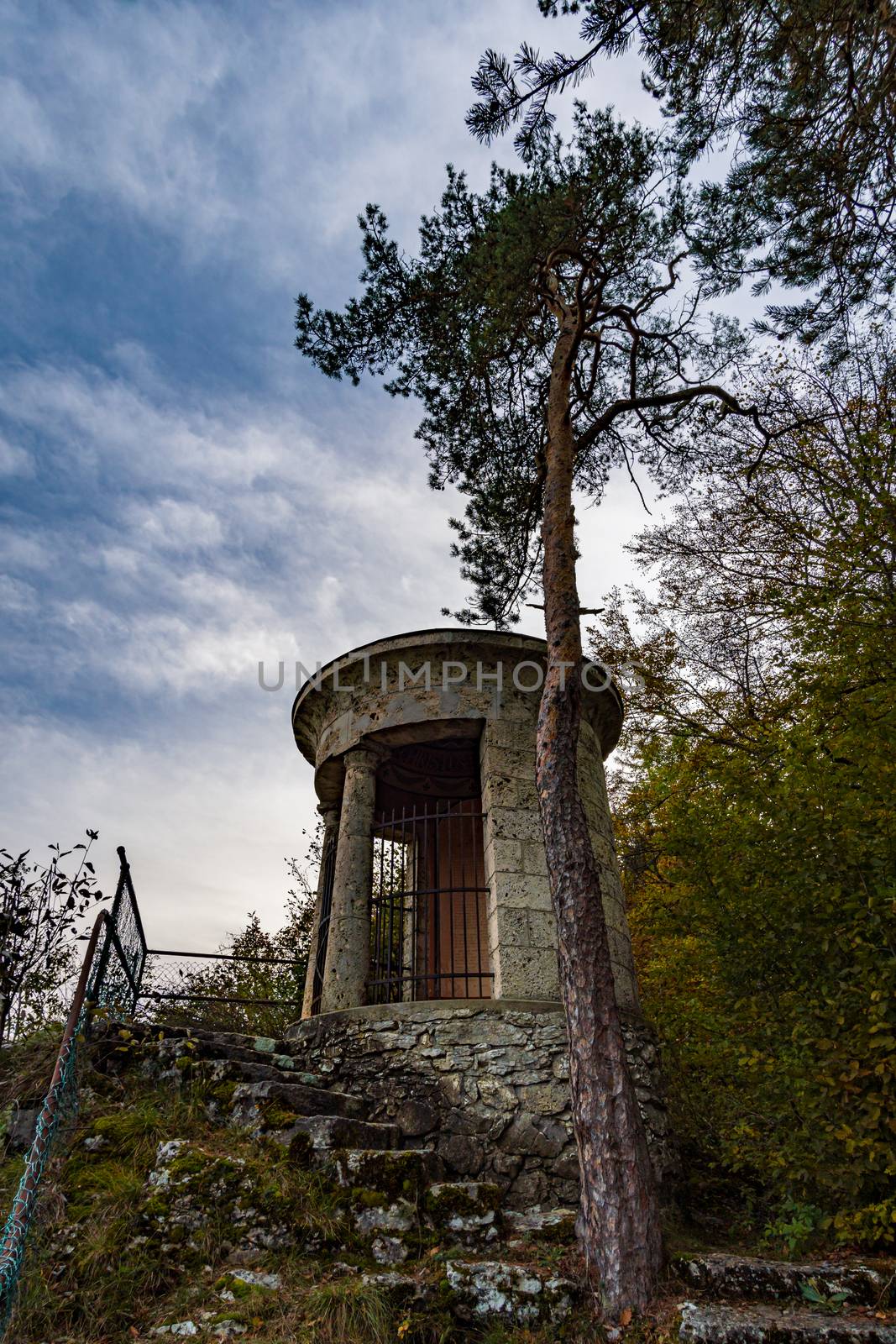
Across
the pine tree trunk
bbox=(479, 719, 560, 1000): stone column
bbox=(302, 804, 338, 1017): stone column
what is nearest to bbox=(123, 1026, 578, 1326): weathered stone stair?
the pine tree trunk

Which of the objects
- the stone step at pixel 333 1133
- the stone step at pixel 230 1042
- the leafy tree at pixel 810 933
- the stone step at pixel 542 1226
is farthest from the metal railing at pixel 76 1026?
the leafy tree at pixel 810 933

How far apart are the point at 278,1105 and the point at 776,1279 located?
2.60 m

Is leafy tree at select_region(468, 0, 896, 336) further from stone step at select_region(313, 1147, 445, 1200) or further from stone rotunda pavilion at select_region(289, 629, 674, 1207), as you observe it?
stone step at select_region(313, 1147, 445, 1200)

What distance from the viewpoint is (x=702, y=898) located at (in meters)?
4.32

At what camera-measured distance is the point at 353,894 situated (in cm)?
633

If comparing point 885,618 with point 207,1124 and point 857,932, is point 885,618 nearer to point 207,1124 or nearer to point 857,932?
point 857,932

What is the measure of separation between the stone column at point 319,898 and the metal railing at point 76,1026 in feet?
4.91

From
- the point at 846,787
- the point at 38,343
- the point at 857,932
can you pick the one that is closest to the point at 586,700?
the point at 846,787

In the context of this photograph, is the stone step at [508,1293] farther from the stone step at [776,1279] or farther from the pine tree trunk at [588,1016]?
the stone step at [776,1279]

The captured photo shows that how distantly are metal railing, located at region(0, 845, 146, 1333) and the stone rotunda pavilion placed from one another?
1.50 metres

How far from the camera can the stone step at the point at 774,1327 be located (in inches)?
105

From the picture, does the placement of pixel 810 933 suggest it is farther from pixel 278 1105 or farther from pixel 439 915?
pixel 439 915

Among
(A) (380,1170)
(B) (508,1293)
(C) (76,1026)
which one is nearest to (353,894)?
(C) (76,1026)

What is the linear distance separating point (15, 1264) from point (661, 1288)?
2.59 metres
